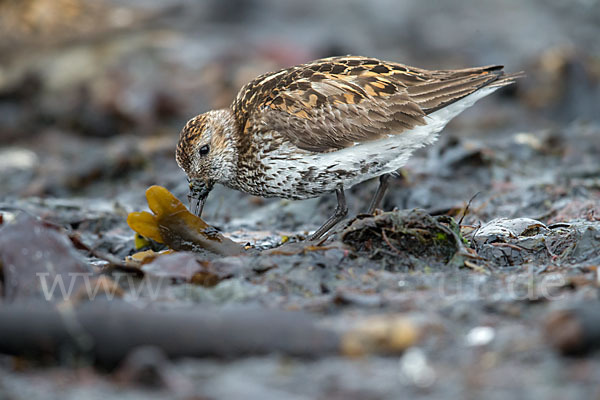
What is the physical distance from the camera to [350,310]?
146 inches

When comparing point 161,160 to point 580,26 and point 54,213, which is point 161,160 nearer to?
point 54,213

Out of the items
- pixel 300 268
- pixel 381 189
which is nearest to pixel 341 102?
pixel 381 189

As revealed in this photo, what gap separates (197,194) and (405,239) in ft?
7.45

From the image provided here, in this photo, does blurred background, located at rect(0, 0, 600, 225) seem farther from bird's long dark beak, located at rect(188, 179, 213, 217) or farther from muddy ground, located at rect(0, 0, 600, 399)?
bird's long dark beak, located at rect(188, 179, 213, 217)

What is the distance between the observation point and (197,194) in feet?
20.7

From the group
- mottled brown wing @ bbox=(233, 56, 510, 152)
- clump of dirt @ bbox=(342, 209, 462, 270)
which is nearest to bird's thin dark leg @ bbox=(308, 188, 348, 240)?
mottled brown wing @ bbox=(233, 56, 510, 152)

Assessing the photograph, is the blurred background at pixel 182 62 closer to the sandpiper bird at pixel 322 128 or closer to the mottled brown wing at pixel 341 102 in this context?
the sandpiper bird at pixel 322 128

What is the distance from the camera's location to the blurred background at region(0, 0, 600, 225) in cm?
991

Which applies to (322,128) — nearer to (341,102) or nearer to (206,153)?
(341,102)

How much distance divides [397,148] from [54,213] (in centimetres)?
360

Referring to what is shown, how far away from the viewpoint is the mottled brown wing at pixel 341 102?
581 cm

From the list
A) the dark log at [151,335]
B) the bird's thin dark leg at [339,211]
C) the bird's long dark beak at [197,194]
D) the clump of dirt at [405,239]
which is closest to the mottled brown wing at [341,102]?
the bird's thin dark leg at [339,211]

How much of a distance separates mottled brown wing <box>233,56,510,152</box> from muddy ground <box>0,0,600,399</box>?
96 centimetres

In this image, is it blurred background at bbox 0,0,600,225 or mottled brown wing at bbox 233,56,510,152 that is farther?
blurred background at bbox 0,0,600,225
